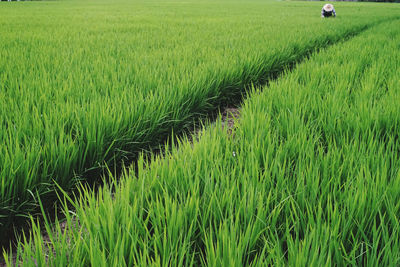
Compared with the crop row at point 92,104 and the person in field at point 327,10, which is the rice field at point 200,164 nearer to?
the crop row at point 92,104

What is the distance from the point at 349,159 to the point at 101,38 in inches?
151

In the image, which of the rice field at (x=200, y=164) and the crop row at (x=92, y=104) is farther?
the crop row at (x=92, y=104)

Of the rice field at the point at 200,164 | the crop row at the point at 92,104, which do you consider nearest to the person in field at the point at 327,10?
the crop row at the point at 92,104

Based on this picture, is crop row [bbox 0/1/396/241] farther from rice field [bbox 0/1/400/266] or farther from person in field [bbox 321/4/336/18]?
person in field [bbox 321/4/336/18]

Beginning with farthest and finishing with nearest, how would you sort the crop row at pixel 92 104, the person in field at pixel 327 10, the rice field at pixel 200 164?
the person in field at pixel 327 10 < the crop row at pixel 92 104 < the rice field at pixel 200 164

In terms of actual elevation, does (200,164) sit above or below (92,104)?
below

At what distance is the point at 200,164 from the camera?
2.98 ft

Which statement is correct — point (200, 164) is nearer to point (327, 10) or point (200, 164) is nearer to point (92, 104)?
point (92, 104)

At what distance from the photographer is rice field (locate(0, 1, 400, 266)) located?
63 cm

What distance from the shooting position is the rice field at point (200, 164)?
63 cm

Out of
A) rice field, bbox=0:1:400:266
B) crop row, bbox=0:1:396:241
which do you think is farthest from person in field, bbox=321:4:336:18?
rice field, bbox=0:1:400:266

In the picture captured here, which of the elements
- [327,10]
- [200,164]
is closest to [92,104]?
[200,164]

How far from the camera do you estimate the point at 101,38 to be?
4.06m

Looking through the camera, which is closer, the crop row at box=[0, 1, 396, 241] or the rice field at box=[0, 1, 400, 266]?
the rice field at box=[0, 1, 400, 266]
